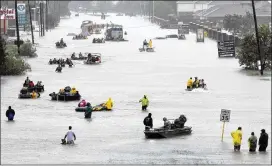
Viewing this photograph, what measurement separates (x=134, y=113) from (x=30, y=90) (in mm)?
11776

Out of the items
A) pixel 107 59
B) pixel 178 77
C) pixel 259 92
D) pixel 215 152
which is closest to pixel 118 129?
pixel 215 152

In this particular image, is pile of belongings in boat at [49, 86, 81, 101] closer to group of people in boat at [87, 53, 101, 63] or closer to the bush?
group of people in boat at [87, 53, 101, 63]

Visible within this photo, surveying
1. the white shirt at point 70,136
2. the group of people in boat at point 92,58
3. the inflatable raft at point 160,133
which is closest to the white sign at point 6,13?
the group of people in boat at point 92,58

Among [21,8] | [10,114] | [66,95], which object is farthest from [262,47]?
[21,8]

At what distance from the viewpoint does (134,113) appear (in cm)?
5200

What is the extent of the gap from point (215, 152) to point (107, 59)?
205 feet

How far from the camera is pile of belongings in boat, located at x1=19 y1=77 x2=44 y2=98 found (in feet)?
192

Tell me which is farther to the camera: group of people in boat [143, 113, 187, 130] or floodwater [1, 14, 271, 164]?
group of people in boat [143, 113, 187, 130]

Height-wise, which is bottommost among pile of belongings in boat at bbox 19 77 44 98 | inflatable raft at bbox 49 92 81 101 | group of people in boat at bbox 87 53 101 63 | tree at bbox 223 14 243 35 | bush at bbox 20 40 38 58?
inflatable raft at bbox 49 92 81 101

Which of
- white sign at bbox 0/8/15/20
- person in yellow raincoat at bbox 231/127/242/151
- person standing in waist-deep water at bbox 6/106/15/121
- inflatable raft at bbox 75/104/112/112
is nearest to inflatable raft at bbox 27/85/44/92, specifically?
inflatable raft at bbox 75/104/112/112

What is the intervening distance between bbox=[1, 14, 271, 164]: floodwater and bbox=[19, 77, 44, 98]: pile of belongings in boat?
71cm

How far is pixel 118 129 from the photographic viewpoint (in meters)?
45.4

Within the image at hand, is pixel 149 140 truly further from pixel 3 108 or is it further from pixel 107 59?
pixel 107 59

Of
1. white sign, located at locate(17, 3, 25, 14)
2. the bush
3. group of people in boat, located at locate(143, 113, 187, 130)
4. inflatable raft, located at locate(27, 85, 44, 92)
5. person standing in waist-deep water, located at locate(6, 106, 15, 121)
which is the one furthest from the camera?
white sign, located at locate(17, 3, 25, 14)
